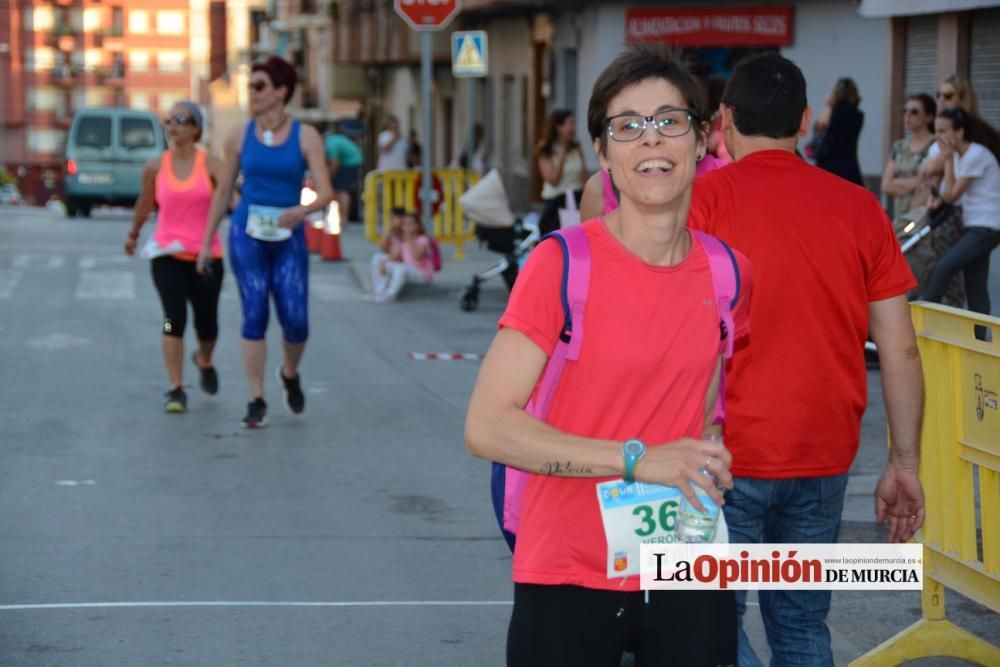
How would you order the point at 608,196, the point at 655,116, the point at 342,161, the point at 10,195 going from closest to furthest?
the point at 655,116 → the point at 608,196 → the point at 342,161 → the point at 10,195

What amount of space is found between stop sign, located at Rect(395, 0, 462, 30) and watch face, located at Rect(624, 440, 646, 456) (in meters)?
17.6

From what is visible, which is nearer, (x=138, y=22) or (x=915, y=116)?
(x=915, y=116)

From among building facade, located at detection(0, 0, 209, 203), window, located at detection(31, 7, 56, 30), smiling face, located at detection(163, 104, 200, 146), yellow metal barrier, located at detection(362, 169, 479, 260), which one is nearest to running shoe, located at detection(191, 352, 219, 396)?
smiling face, located at detection(163, 104, 200, 146)

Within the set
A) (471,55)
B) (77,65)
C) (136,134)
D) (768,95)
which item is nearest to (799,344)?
(768,95)

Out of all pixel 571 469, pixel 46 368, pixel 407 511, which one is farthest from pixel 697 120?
pixel 46 368

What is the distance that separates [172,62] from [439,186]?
99.6 metres

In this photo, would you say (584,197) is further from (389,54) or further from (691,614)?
(389,54)

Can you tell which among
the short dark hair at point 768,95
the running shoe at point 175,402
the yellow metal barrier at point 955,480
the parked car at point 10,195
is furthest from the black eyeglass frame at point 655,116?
the parked car at point 10,195

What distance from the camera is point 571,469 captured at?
3445 mm

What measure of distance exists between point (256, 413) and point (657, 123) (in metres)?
7.26

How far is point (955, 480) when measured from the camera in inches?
221

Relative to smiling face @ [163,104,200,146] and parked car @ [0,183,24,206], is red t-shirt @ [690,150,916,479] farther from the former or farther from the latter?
parked car @ [0,183,24,206]

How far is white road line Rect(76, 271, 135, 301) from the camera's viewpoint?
Result: 1895 centimetres

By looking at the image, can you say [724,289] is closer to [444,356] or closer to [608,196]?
[608,196]
